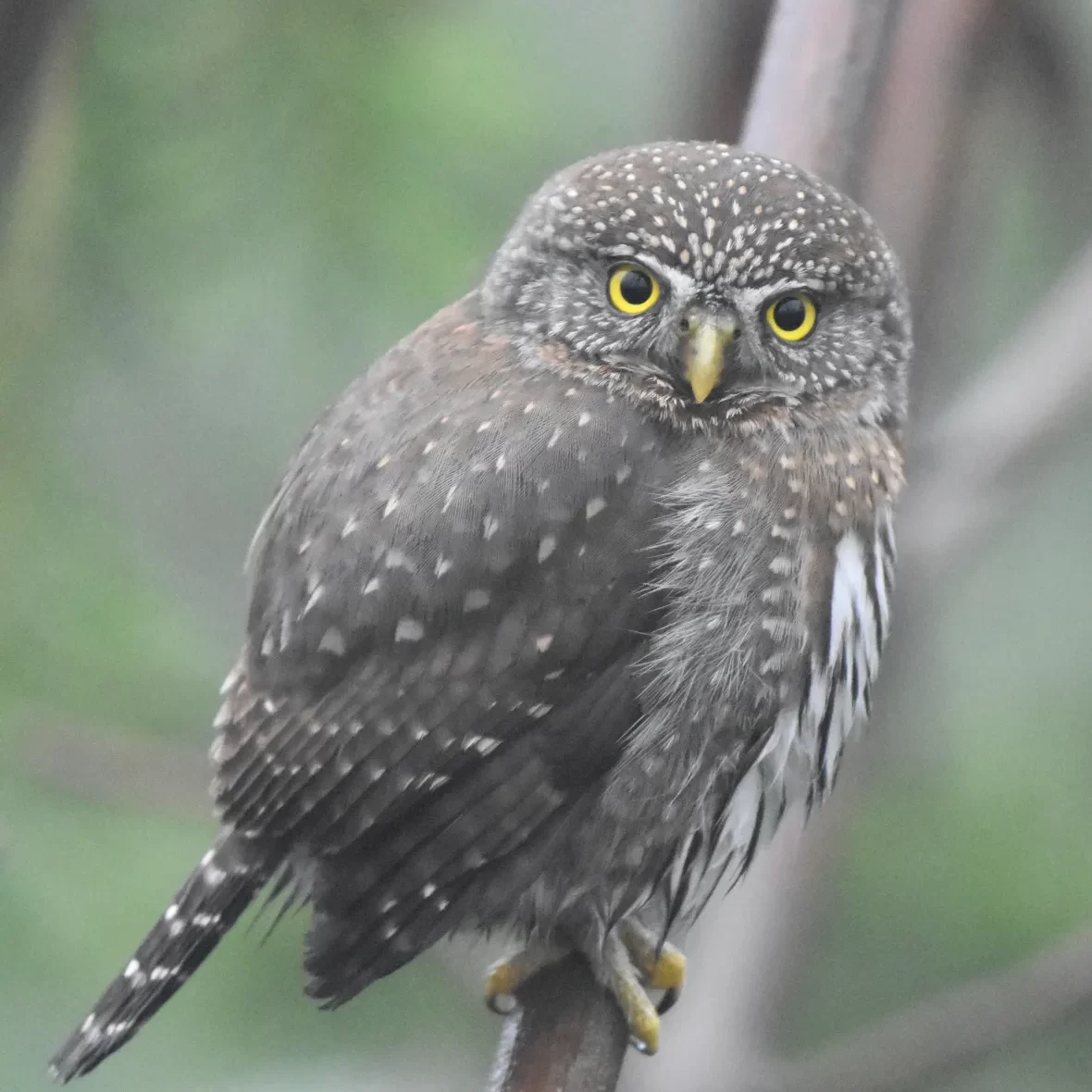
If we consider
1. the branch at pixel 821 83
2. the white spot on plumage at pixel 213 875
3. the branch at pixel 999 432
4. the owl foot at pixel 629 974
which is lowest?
the owl foot at pixel 629 974

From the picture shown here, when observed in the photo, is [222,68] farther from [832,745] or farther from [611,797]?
[832,745]

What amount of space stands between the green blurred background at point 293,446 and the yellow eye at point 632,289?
0.50 meters

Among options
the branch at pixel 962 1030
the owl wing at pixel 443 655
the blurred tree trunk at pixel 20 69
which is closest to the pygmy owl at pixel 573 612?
the owl wing at pixel 443 655

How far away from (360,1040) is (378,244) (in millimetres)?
1804

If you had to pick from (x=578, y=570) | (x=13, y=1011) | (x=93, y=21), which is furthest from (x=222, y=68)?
(x=13, y=1011)

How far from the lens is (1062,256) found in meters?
3.65

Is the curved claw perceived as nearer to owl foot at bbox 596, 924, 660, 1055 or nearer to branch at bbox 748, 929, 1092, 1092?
owl foot at bbox 596, 924, 660, 1055

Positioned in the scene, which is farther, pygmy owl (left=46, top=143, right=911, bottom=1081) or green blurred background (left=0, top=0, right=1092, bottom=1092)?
green blurred background (left=0, top=0, right=1092, bottom=1092)

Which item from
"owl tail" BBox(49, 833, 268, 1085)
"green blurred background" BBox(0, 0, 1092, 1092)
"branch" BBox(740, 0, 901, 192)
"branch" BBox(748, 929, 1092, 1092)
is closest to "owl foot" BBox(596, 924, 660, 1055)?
"green blurred background" BBox(0, 0, 1092, 1092)

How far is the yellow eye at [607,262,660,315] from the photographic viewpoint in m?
2.28

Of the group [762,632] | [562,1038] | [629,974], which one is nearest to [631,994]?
[629,974]

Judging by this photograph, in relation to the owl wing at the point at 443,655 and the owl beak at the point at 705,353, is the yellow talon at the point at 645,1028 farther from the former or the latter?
the owl beak at the point at 705,353

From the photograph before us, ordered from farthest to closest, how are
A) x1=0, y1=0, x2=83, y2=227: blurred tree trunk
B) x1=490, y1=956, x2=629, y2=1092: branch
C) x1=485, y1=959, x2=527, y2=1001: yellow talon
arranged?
x1=485, y1=959, x2=527, y2=1001: yellow talon, x1=490, y1=956, x2=629, y2=1092: branch, x1=0, y1=0, x2=83, y2=227: blurred tree trunk

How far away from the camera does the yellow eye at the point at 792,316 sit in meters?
2.30
